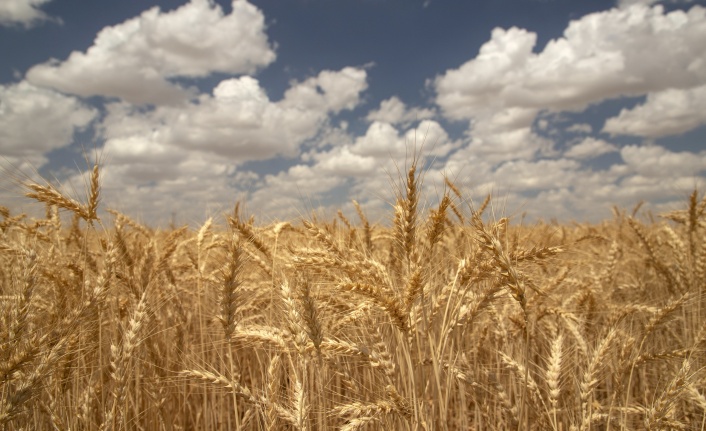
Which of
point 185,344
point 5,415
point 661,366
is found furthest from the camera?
point 661,366

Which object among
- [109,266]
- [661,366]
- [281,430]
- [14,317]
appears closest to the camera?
[14,317]

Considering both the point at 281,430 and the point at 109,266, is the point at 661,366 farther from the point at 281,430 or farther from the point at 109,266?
the point at 109,266

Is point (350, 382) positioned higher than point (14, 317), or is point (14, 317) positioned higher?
point (14, 317)

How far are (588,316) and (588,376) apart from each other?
5.91 ft

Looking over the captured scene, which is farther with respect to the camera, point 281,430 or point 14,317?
point 281,430

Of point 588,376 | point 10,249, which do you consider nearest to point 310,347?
point 588,376

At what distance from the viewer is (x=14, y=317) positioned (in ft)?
6.12

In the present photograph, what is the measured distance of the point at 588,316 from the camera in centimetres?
388

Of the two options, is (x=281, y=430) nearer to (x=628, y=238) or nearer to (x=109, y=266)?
(x=109, y=266)

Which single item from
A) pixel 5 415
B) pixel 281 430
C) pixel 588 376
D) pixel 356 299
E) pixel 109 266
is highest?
pixel 109 266

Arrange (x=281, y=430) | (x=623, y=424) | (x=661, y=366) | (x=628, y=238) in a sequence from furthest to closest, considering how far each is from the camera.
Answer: (x=628, y=238)
(x=661, y=366)
(x=281, y=430)
(x=623, y=424)

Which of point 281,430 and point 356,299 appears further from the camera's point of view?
point 281,430

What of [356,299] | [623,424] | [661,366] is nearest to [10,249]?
[356,299]

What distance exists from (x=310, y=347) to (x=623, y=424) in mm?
1656
